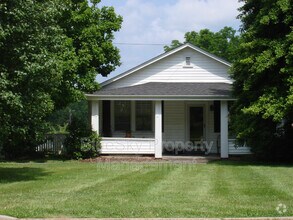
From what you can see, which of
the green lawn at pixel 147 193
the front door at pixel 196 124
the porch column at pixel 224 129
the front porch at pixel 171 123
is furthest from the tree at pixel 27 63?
the front door at pixel 196 124

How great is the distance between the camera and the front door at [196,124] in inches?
961

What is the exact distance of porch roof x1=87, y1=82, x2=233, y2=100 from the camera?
71.8ft

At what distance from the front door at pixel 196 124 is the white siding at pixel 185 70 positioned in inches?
65.2

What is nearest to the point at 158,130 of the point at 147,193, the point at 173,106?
the point at 173,106

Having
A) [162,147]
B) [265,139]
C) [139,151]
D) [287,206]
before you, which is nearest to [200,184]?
[287,206]

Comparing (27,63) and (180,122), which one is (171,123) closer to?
(180,122)

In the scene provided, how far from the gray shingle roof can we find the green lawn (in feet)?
21.8

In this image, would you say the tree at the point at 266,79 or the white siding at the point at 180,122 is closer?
the tree at the point at 266,79

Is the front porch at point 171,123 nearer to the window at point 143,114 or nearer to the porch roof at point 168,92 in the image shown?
the window at point 143,114

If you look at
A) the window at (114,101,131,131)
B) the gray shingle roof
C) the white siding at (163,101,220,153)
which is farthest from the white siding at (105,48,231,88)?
the white siding at (163,101,220,153)

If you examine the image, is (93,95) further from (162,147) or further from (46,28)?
(46,28)

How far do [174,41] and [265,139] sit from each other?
4860 cm

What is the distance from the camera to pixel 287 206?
904 centimetres

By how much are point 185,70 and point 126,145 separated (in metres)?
5.35
